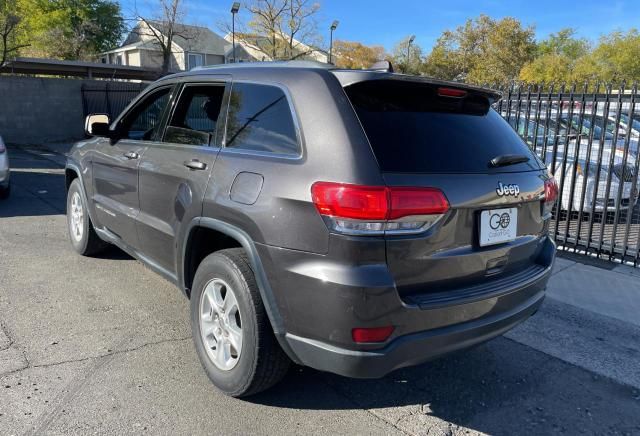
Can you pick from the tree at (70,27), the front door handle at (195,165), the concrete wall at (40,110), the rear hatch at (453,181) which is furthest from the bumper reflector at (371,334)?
the tree at (70,27)

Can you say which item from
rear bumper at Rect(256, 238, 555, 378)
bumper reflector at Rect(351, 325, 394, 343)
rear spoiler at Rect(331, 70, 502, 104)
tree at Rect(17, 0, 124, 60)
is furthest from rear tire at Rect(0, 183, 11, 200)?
tree at Rect(17, 0, 124, 60)

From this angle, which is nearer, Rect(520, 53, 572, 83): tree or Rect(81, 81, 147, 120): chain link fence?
Rect(81, 81, 147, 120): chain link fence

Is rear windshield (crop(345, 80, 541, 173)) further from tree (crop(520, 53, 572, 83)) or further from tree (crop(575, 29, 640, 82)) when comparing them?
tree (crop(575, 29, 640, 82))

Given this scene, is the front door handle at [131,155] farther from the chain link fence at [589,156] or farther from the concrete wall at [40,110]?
the concrete wall at [40,110]

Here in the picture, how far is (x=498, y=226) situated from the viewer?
8.79 feet

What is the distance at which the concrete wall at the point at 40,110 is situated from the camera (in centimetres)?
Answer: 1606

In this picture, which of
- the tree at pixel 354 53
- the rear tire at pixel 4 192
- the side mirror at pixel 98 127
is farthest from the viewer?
the tree at pixel 354 53

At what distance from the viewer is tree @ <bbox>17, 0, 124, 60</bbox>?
35.6 metres

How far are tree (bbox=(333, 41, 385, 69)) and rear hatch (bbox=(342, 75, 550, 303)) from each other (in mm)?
54872

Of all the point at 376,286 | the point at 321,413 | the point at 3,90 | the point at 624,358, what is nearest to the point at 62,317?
the point at 321,413

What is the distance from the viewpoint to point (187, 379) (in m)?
3.11

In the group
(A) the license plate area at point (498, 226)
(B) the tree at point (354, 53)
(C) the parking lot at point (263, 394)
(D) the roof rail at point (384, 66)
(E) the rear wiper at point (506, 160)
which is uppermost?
(B) the tree at point (354, 53)

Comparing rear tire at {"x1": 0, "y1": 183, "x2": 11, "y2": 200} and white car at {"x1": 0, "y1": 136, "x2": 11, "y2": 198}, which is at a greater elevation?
white car at {"x1": 0, "y1": 136, "x2": 11, "y2": 198}

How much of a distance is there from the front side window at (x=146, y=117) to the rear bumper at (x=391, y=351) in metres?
2.29
